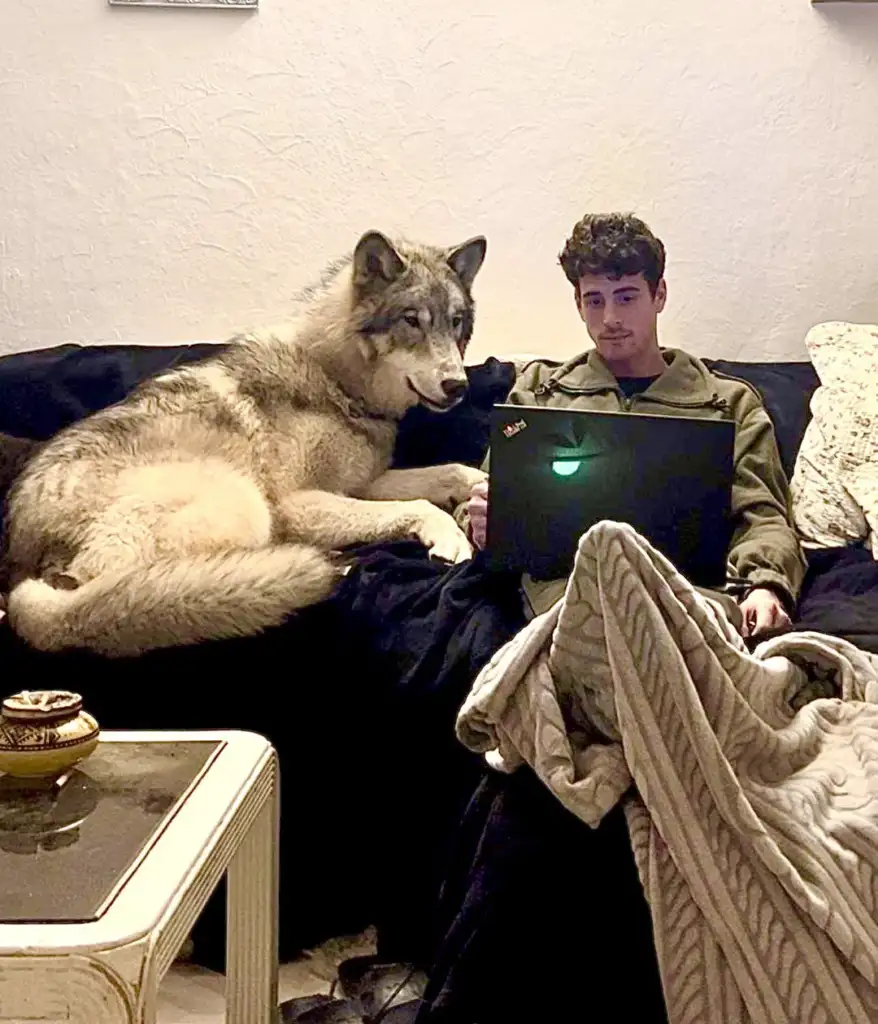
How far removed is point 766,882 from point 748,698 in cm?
18

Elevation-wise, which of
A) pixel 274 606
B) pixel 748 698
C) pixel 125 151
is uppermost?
pixel 125 151

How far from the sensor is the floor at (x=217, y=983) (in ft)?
4.99

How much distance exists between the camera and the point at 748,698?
3.38ft

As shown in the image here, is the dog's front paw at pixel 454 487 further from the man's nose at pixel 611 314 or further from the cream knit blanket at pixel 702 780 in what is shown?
the cream knit blanket at pixel 702 780

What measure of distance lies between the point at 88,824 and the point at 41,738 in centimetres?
11

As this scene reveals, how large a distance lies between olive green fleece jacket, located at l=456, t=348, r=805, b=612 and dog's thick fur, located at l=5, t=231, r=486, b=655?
207 millimetres

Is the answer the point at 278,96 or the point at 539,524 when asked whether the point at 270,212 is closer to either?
the point at 278,96

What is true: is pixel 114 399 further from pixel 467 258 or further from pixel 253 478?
pixel 467 258

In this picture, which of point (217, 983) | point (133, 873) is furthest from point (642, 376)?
point (133, 873)

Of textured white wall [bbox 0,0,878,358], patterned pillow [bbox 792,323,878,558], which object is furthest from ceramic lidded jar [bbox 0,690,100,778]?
textured white wall [bbox 0,0,878,358]

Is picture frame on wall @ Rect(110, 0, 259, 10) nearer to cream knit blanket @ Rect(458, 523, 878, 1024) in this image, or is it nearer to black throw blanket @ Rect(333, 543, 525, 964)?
black throw blanket @ Rect(333, 543, 525, 964)

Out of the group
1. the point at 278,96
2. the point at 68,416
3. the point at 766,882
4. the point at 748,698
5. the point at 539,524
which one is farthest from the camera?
the point at 278,96

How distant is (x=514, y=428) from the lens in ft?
4.68

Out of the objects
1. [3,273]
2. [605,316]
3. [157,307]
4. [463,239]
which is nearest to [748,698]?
[605,316]
